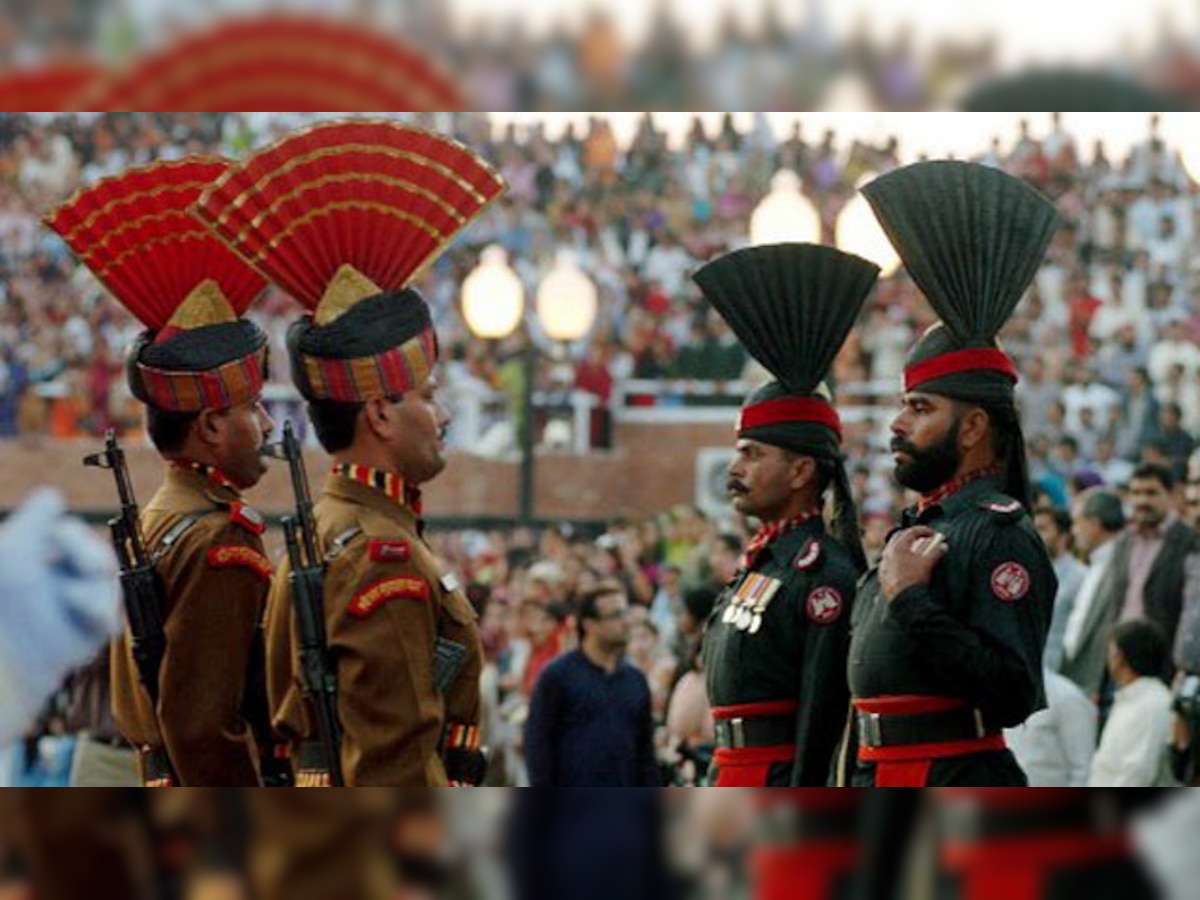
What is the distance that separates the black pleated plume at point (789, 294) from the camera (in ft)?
16.7

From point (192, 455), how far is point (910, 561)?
1474mm

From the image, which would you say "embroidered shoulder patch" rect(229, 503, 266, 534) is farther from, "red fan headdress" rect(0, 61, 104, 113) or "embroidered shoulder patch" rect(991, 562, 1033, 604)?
"embroidered shoulder patch" rect(991, 562, 1033, 604)

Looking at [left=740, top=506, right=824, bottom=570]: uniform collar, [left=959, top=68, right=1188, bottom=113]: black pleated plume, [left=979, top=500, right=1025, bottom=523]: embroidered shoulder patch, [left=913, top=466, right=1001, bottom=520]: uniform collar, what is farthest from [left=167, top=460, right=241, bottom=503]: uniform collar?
[left=959, top=68, right=1188, bottom=113]: black pleated plume

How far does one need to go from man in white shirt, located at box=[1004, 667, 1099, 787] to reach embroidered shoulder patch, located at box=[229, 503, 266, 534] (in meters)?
1.61

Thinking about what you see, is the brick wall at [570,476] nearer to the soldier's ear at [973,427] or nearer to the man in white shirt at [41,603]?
the soldier's ear at [973,427]

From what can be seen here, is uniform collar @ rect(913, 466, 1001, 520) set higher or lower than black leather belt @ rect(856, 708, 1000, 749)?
higher

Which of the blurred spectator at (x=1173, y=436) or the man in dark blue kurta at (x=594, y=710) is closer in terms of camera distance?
the man in dark blue kurta at (x=594, y=710)

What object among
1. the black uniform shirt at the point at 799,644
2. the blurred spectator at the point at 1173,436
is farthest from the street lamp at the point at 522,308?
the black uniform shirt at the point at 799,644

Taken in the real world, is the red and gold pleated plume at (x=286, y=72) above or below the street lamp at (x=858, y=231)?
above

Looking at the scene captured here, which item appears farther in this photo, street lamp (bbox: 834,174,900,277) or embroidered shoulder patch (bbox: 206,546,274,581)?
street lamp (bbox: 834,174,900,277)

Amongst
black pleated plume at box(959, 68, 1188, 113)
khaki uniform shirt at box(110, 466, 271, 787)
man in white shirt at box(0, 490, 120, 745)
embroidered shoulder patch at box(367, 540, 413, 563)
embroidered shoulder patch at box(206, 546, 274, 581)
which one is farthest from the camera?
embroidered shoulder patch at box(206, 546, 274, 581)

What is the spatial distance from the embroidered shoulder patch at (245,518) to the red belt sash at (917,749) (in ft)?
4.02

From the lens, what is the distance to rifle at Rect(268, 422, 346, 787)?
4094 mm

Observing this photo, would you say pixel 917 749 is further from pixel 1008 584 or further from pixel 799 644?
pixel 799 644
